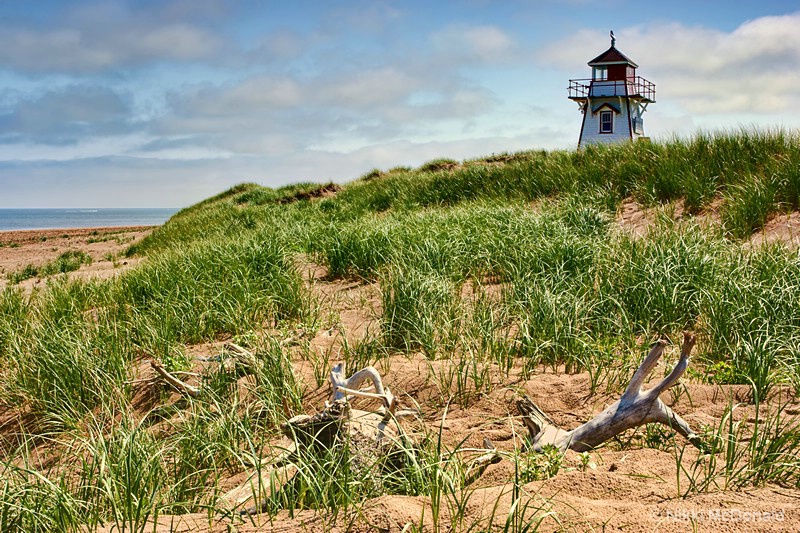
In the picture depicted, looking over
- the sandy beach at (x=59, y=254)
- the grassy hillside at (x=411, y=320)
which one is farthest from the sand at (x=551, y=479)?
the sandy beach at (x=59, y=254)

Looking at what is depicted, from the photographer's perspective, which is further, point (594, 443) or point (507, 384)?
point (507, 384)

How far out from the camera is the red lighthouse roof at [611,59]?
3180 cm

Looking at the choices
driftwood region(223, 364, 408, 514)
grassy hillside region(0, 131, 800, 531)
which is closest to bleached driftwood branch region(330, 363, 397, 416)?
driftwood region(223, 364, 408, 514)

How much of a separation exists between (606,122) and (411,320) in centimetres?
3066

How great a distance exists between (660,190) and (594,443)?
7.56 metres

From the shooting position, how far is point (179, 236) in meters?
15.1

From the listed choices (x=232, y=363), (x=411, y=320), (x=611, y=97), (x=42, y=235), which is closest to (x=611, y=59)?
(x=611, y=97)

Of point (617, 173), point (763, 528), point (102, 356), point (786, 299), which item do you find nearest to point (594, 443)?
point (763, 528)

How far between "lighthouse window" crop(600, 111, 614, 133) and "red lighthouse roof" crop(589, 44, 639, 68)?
2.47 meters

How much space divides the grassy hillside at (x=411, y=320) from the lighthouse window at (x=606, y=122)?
23842mm

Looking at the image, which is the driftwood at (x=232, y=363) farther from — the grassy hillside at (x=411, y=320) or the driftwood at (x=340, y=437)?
the driftwood at (x=340, y=437)

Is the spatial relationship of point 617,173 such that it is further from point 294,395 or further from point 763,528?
point 763,528

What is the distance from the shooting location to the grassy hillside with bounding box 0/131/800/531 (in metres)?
2.77

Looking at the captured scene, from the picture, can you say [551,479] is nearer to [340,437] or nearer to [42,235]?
[340,437]
